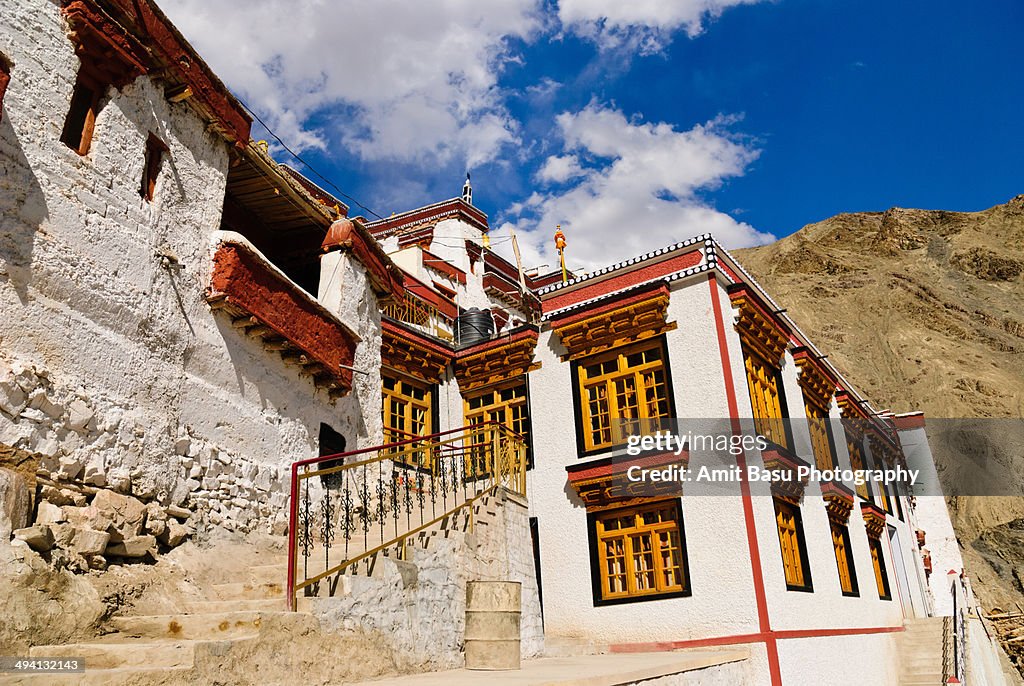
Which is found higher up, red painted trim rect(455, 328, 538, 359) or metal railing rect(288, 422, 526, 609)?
red painted trim rect(455, 328, 538, 359)

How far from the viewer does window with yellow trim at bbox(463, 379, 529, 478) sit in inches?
565

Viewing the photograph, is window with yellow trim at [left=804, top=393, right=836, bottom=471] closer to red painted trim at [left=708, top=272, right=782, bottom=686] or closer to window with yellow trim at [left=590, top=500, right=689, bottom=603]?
red painted trim at [left=708, top=272, right=782, bottom=686]

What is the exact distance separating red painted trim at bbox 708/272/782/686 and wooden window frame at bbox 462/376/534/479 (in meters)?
4.05

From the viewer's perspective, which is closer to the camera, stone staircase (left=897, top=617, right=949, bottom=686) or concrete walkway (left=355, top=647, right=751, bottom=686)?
concrete walkway (left=355, top=647, right=751, bottom=686)

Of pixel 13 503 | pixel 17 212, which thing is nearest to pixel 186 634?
pixel 13 503

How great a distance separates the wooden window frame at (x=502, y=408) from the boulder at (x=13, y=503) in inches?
342

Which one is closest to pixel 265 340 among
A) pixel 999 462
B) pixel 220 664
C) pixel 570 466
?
pixel 220 664

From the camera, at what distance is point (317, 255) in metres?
12.4

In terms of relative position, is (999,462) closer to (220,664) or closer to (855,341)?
(855,341)

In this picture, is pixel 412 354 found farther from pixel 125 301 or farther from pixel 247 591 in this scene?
pixel 247 591

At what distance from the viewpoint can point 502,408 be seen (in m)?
15.1

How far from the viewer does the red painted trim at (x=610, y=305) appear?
1306 centimetres

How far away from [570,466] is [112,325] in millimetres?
8333

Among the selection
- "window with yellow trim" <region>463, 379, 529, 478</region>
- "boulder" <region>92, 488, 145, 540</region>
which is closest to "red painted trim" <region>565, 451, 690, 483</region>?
"window with yellow trim" <region>463, 379, 529, 478</region>
